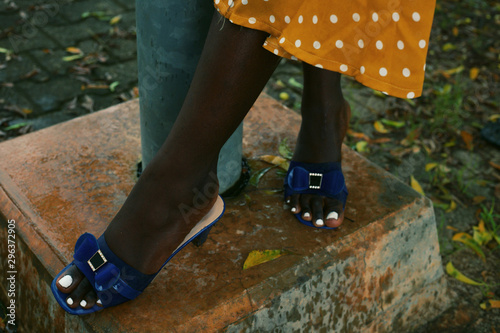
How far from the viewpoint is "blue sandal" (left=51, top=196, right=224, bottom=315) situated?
118 cm

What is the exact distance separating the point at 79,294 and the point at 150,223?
0.24 metres

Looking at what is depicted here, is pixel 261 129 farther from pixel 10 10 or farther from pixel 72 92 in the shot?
pixel 10 10

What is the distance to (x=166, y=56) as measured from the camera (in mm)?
1345

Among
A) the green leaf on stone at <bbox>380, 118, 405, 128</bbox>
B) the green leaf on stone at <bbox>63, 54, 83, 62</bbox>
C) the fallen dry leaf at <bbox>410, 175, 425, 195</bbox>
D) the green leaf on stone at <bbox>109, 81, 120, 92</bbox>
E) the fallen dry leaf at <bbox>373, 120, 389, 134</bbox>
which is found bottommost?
→ the green leaf on stone at <bbox>109, 81, 120, 92</bbox>

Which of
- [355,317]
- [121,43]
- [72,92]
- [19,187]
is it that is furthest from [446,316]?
[121,43]

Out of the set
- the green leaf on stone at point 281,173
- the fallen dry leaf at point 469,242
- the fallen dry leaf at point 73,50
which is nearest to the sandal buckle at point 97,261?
the green leaf on stone at point 281,173

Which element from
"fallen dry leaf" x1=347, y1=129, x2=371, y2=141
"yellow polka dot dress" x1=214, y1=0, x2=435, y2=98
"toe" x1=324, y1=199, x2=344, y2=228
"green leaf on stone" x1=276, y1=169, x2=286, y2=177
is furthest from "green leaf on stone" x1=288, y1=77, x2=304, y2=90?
"yellow polka dot dress" x1=214, y1=0, x2=435, y2=98

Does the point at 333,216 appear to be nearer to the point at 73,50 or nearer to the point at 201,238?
the point at 201,238

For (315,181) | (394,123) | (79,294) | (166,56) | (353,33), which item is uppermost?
(353,33)

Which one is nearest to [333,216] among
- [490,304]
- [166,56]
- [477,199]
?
[166,56]

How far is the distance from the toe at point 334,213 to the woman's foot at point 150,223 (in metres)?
0.44

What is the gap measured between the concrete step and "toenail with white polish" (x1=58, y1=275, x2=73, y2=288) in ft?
0.31

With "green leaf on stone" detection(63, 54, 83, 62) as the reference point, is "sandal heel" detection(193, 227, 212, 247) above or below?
above

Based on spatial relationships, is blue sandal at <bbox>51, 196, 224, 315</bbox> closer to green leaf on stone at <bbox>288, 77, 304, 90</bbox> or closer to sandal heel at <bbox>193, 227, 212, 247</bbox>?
sandal heel at <bbox>193, 227, 212, 247</bbox>
